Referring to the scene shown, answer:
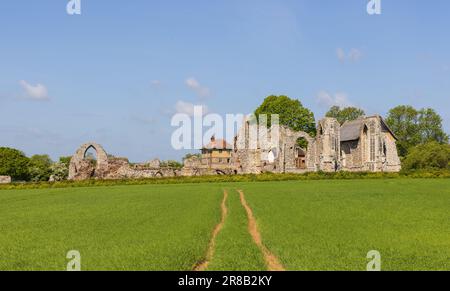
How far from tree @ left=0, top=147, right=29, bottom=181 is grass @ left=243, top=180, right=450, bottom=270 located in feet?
190

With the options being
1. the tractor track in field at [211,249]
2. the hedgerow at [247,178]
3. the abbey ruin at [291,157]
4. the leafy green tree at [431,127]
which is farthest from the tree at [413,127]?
the tractor track in field at [211,249]

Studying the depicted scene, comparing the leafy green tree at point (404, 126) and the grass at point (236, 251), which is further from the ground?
the leafy green tree at point (404, 126)

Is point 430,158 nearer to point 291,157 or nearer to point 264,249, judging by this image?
point 291,157

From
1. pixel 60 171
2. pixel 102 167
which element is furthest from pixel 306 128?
pixel 60 171

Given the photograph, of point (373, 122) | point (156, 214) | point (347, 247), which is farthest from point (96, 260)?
point (373, 122)

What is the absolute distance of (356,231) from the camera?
11.7 metres

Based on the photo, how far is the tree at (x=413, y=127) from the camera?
69.1 meters

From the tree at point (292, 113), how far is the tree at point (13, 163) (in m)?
38.4

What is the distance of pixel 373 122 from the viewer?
171 ft

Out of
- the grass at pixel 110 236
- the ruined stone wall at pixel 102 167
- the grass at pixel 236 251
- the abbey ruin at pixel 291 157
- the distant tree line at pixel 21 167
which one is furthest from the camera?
Result: the distant tree line at pixel 21 167

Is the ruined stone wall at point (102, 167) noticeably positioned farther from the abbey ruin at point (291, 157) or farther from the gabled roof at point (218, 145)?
the gabled roof at point (218, 145)

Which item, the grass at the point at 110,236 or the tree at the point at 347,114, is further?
the tree at the point at 347,114

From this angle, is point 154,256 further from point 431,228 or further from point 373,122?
point 373,122

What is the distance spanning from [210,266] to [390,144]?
176 ft
